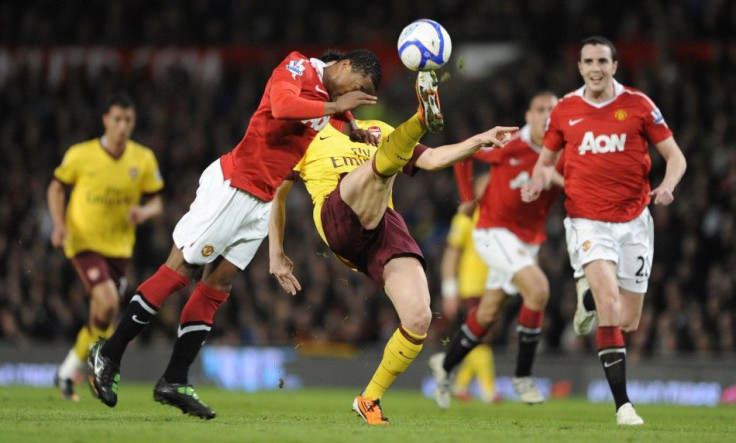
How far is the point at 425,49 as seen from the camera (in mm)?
7270

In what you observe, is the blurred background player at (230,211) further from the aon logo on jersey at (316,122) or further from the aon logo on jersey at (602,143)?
the aon logo on jersey at (602,143)

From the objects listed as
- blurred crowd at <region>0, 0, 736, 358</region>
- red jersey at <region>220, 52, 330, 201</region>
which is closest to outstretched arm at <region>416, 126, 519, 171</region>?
red jersey at <region>220, 52, 330, 201</region>

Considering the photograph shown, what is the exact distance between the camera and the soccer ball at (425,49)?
23.9ft

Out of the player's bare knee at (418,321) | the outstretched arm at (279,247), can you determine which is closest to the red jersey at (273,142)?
the outstretched arm at (279,247)

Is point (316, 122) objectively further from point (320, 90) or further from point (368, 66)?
point (368, 66)

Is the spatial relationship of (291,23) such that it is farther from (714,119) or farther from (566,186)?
(566,186)

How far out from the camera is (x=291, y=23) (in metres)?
23.4

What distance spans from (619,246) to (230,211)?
294cm

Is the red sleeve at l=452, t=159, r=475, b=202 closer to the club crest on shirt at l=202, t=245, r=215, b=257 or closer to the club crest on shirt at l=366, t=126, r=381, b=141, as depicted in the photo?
the club crest on shirt at l=366, t=126, r=381, b=141

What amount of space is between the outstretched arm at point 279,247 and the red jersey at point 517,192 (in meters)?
3.05

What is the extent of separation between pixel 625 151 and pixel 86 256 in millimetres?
5589

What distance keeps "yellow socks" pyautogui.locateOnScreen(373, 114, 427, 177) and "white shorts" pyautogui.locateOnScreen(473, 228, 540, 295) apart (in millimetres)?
3874

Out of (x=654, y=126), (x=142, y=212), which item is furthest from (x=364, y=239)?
(x=142, y=212)

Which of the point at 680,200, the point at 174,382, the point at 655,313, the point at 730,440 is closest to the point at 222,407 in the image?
the point at 174,382
